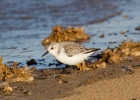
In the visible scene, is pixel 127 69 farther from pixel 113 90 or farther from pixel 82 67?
pixel 113 90

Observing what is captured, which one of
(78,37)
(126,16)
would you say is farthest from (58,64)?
(126,16)

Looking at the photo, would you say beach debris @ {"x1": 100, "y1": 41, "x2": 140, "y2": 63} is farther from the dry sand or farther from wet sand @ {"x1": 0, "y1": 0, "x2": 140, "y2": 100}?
the dry sand

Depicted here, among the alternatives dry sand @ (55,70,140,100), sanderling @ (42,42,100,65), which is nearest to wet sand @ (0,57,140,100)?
dry sand @ (55,70,140,100)

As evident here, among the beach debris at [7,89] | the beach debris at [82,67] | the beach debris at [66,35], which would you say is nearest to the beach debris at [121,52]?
the beach debris at [82,67]

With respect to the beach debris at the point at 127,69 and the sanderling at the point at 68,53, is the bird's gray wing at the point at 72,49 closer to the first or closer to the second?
the sanderling at the point at 68,53

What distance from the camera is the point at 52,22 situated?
44.6ft

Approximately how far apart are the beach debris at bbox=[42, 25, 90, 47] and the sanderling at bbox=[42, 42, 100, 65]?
288 cm

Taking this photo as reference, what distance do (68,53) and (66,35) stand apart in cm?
345

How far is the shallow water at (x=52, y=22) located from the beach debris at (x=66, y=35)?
0.25 meters

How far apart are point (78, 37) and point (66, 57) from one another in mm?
3720

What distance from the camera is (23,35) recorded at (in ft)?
38.7

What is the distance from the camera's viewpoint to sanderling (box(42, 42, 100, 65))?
7.82m

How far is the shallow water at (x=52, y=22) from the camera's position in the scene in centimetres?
1023

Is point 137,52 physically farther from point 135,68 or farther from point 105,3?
point 105,3
